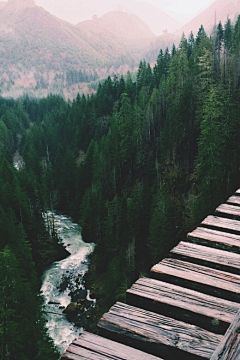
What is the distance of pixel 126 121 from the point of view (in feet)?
196

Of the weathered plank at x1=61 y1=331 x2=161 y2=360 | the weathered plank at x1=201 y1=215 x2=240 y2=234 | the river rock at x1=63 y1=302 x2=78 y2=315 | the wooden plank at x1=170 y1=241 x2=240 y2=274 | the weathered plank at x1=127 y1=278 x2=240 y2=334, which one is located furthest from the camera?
the river rock at x1=63 y1=302 x2=78 y2=315

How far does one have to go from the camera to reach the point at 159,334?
2.39 meters

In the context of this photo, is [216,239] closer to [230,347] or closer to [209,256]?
[209,256]

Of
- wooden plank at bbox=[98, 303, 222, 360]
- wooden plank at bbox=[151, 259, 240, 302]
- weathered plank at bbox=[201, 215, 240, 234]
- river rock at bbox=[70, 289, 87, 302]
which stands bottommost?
river rock at bbox=[70, 289, 87, 302]

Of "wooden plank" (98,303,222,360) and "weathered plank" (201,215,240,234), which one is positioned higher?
"weathered plank" (201,215,240,234)

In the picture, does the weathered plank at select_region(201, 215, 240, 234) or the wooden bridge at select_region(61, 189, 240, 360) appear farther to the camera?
the weathered plank at select_region(201, 215, 240, 234)

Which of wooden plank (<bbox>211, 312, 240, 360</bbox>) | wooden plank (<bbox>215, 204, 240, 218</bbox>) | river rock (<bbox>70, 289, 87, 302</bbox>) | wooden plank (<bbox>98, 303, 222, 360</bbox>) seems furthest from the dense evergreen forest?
wooden plank (<bbox>211, 312, 240, 360</bbox>)

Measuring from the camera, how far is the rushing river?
29.0 meters

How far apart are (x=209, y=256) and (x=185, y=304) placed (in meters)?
0.84

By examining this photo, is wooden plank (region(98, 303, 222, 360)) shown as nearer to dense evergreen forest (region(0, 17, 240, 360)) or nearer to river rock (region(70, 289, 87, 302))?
dense evergreen forest (region(0, 17, 240, 360))

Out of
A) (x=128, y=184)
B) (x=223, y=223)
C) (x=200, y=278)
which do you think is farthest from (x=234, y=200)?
(x=128, y=184)

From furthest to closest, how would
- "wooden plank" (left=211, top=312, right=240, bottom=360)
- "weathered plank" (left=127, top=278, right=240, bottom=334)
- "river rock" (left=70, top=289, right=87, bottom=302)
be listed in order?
"river rock" (left=70, top=289, right=87, bottom=302)
"weathered plank" (left=127, top=278, right=240, bottom=334)
"wooden plank" (left=211, top=312, right=240, bottom=360)

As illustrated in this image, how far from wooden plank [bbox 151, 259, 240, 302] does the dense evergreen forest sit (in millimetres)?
19876

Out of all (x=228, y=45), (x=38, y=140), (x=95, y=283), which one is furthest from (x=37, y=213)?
(x=228, y=45)
